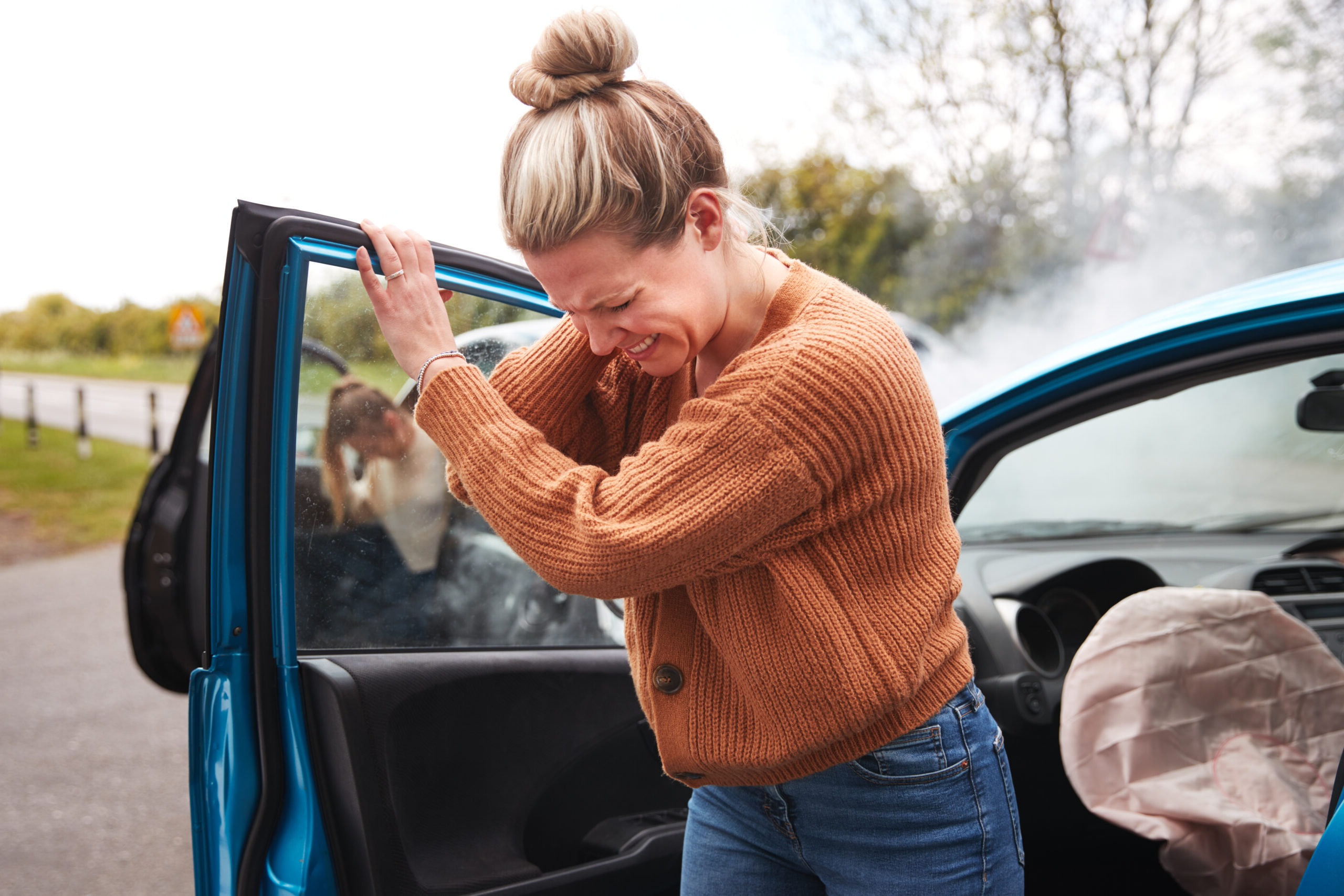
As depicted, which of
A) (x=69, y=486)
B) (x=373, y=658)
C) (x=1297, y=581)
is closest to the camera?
(x=373, y=658)

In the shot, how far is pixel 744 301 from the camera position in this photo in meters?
1.21

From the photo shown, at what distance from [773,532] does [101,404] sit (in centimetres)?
2013

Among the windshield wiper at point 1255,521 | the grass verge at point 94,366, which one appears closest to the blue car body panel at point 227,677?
the windshield wiper at point 1255,521

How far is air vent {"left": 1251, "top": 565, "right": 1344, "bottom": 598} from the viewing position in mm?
2402

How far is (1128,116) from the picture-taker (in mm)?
10609

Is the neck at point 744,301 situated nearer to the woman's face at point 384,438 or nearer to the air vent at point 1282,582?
the woman's face at point 384,438

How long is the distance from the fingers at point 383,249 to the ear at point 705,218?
16.7 inches

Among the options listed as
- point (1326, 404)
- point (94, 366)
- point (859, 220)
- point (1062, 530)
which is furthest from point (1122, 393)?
point (94, 366)

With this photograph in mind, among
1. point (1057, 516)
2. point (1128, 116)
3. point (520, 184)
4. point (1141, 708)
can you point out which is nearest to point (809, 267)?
point (520, 184)

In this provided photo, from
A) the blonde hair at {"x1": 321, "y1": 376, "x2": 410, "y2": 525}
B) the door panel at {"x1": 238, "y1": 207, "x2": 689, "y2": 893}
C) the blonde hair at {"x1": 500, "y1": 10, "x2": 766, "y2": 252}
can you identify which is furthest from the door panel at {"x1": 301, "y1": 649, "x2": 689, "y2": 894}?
the blonde hair at {"x1": 500, "y1": 10, "x2": 766, "y2": 252}

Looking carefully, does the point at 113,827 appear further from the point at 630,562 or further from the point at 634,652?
the point at 630,562

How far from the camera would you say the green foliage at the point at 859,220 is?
11.4 m

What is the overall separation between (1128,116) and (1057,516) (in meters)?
9.63

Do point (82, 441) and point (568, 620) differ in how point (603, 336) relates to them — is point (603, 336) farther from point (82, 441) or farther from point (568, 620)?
point (82, 441)
